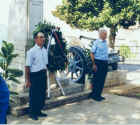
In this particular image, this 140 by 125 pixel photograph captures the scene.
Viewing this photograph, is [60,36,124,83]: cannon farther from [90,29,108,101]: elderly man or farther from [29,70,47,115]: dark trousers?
[29,70,47,115]: dark trousers

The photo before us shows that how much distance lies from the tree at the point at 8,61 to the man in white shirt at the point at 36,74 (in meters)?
0.44

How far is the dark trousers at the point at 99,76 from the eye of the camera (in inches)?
268

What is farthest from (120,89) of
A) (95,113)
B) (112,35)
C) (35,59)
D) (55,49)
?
(112,35)

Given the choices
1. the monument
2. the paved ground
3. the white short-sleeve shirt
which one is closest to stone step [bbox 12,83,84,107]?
the paved ground

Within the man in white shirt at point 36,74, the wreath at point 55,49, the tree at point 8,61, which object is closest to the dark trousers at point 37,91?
the man in white shirt at point 36,74

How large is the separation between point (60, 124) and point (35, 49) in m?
1.53

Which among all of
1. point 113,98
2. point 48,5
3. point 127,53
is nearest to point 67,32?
point 48,5

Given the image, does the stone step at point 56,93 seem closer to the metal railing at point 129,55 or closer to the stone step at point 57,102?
the stone step at point 57,102

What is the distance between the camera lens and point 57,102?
6480 mm

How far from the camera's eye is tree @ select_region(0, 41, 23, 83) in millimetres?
5641

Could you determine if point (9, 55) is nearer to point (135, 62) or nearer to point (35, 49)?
point (35, 49)

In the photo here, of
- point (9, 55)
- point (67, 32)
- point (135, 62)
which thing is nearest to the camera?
point (9, 55)

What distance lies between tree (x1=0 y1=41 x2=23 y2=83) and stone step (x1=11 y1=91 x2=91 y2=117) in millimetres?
595

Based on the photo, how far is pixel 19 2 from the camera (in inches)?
267
